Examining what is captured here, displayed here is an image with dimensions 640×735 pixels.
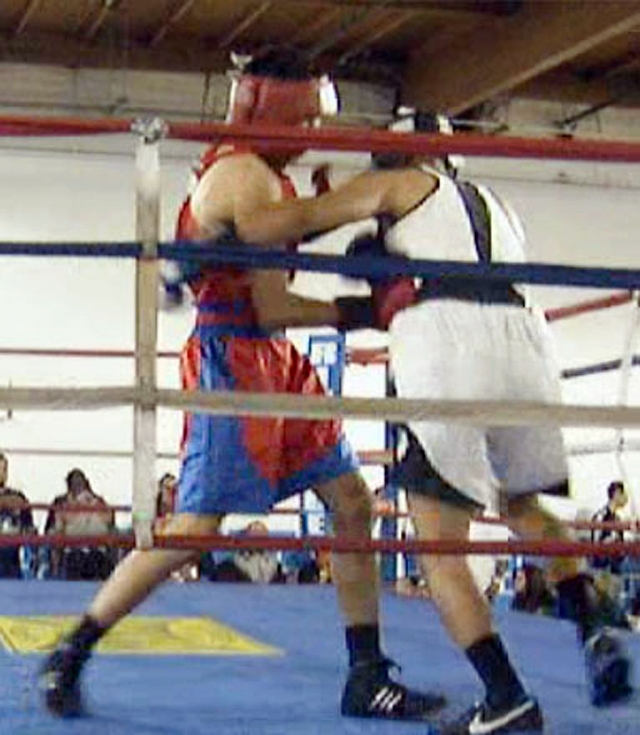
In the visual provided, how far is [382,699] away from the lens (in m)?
2.46

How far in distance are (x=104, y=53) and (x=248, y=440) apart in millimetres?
6360

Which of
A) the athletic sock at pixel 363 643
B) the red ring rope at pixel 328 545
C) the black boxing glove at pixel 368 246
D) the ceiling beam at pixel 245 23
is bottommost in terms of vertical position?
the athletic sock at pixel 363 643

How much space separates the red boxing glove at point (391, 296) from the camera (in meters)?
2.37

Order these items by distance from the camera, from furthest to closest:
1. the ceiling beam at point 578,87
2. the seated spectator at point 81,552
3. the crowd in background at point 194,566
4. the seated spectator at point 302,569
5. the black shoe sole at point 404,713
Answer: the ceiling beam at point 578,87
the seated spectator at point 302,569
the seated spectator at point 81,552
the crowd in background at point 194,566
the black shoe sole at point 404,713

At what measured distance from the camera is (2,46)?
839 centimetres

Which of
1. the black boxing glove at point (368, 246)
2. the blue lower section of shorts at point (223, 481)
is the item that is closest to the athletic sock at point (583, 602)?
the blue lower section of shorts at point (223, 481)

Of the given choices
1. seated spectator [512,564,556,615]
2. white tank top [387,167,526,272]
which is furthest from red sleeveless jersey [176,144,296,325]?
seated spectator [512,564,556,615]

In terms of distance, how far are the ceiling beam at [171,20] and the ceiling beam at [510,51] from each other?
4.68ft

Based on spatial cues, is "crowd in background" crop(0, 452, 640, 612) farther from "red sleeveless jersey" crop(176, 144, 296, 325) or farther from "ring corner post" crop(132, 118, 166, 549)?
"ring corner post" crop(132, 118, 166, 549)

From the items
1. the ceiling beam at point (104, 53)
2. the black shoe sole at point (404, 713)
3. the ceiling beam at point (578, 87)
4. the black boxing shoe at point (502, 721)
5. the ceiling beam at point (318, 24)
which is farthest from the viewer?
the ceiling beam at point (578, 87)

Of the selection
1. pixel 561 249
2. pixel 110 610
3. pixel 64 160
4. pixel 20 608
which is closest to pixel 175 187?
pixel 64 160

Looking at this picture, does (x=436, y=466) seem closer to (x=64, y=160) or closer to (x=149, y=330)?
(x=149, y=330)

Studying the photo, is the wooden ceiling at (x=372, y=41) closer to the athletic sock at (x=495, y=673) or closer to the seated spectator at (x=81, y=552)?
the seated spectator at (x=81, y=552)

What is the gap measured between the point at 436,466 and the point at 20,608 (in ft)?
7.68
